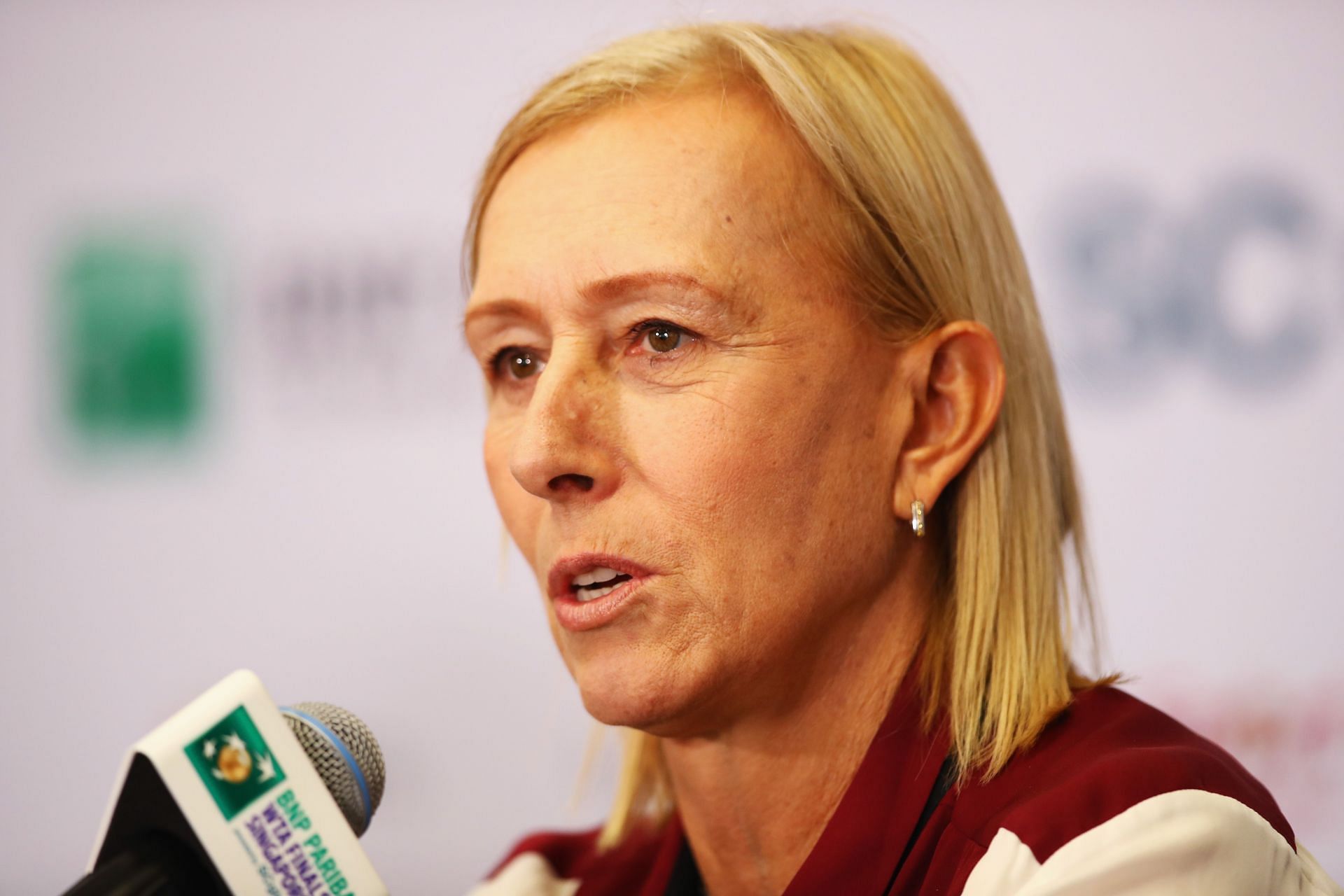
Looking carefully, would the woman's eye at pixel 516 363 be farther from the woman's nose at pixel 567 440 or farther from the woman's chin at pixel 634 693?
the woman's chin at pixel 634 693

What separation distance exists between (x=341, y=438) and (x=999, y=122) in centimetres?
136

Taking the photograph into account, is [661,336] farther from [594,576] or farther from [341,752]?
[341,752]

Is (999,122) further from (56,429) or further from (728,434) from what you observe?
(56,429)

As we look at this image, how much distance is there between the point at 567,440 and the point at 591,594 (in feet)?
0.55

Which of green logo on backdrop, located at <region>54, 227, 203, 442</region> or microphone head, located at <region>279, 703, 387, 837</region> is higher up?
green logo on backdrop, located at <region>54, 227, 203, 442</region>

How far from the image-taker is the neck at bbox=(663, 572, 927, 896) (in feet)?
4.51

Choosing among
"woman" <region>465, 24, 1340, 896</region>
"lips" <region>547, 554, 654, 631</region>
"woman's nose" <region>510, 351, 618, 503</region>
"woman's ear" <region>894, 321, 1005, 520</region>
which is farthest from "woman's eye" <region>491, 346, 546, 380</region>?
"woman's ear" <region>894, 321, 1005, 520</region>

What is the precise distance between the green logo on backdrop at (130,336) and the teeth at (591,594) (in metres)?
1.36

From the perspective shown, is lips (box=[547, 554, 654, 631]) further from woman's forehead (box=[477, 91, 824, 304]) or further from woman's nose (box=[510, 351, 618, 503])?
woman's forehead (box=[477, 91, 824, 304])

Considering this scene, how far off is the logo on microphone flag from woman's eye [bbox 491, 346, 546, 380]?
24.9 inches

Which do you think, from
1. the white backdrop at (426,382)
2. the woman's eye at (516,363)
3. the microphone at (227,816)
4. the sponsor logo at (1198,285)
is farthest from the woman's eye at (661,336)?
the sponsor logo at (1198,285)

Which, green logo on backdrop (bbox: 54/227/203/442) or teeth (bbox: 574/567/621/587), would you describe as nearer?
teeth (bbox: 574/567/621/587)

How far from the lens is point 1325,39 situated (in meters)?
2.32

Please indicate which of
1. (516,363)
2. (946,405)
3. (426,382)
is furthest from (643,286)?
(426,382)
